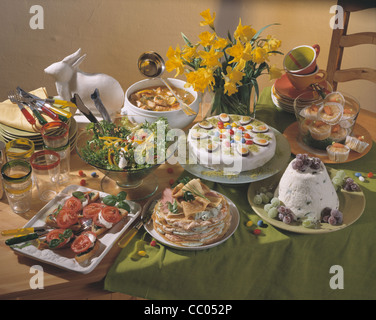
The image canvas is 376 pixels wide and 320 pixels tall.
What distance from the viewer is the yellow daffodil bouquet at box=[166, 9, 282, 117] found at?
5.80 feet

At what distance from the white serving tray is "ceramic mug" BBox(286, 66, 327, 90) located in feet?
3.44

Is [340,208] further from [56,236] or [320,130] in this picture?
[56,236]

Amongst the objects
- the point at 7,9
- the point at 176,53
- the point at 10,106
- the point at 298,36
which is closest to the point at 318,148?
the point at 176,53

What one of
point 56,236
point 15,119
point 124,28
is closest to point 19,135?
point 15,119

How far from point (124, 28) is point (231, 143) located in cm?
192

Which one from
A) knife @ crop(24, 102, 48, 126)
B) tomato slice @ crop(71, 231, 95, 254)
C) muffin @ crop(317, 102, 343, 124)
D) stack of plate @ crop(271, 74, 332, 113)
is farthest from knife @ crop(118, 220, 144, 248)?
stack of plate @ crop(271, 74, 332, 113)

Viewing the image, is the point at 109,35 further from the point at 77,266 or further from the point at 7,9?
A: the point at 77,266

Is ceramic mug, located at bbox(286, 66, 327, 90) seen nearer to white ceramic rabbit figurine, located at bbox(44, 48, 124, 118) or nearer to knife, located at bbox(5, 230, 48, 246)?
white ceramic rabbit figurine, located at bbox(44, 48, 124, 118)

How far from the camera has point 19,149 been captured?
1.72 m

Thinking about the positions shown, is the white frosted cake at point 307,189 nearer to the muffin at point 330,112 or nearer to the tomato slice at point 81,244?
the muffin at point 330,112

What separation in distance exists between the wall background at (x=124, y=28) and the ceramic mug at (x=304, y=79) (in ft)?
4.54

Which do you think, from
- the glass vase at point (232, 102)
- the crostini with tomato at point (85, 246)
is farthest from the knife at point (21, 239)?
the glass vase at point (232, 102)

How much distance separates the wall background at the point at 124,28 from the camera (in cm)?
324
